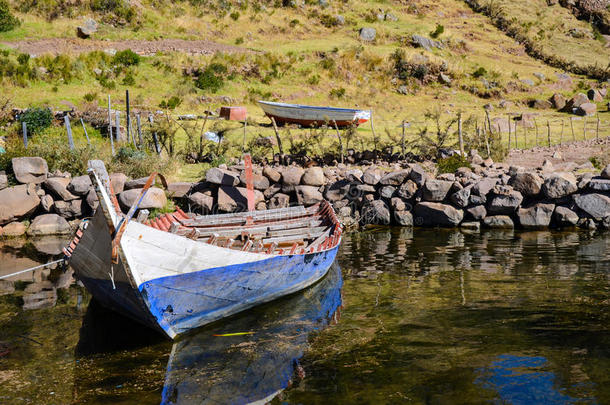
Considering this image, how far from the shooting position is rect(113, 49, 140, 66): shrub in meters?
34.8

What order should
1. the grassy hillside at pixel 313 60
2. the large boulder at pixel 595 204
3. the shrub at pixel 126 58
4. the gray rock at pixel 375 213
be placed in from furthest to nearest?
the shrub at pixel 126 58
the grassy hillside at pixel 313 60
the gray rock at pixel 375 213
the large boulder at pixel 595 204

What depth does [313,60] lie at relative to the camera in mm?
39906

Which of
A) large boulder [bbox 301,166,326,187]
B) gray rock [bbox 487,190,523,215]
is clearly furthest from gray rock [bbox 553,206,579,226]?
large boulder [bbox 301,166,326,187]

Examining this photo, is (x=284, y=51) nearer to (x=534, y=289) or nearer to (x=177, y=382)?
(x=534, y=289)

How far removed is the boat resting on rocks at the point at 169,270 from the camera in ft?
21.3

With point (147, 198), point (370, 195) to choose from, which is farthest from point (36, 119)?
point (370, 195)

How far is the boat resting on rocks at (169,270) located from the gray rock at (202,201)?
6693mm

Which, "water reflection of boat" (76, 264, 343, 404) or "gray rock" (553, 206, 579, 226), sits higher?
"water reflection of boat" (76, 264, 343, 404)

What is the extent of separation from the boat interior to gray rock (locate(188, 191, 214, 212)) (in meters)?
3.98

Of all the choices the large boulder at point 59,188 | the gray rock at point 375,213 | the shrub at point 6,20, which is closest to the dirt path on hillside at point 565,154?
the gray rock at point 375,213

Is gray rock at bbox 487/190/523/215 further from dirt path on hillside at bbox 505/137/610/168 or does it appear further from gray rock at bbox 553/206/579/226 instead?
dirt path on hillside at bbox 505/137/610/168

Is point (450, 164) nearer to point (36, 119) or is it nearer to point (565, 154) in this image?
point (565, 154)

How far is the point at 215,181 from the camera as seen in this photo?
52.7 feet

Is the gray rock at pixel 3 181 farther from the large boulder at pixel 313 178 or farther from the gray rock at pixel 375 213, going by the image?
the gray rock at pixel 375 213
